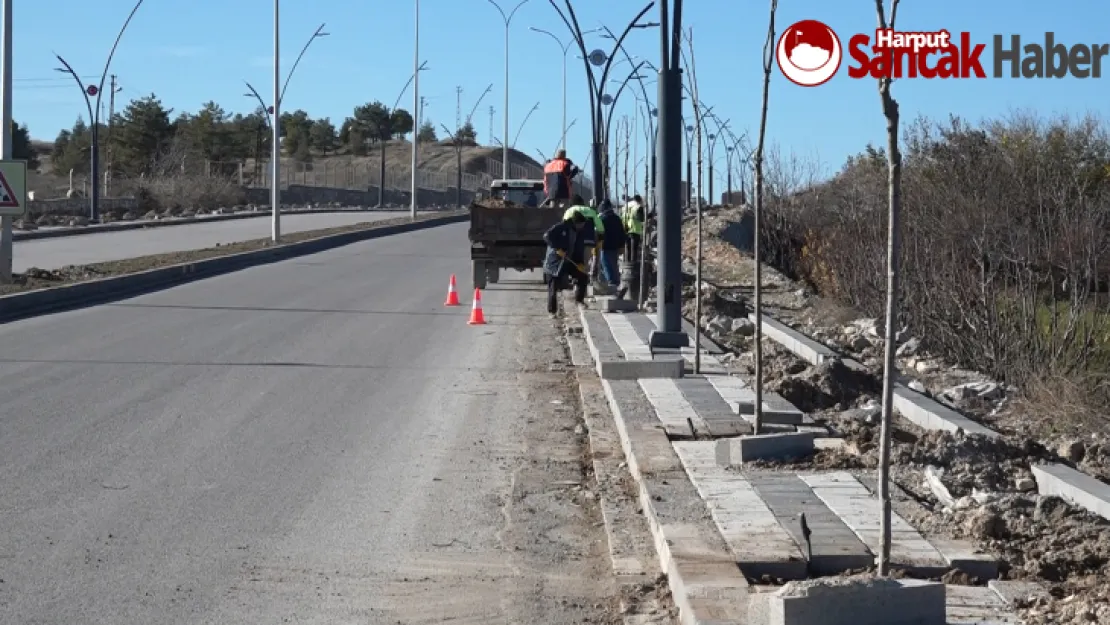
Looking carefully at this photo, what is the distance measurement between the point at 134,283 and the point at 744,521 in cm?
1920

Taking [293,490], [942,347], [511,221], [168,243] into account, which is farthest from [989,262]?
[168,243]

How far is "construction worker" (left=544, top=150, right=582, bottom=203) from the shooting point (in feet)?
86.8

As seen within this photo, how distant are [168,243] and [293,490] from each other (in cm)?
3195

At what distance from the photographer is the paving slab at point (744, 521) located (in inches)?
Answer: 238

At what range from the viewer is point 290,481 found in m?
8.47

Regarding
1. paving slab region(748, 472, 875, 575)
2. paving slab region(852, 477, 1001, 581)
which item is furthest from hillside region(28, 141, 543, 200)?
paving slab region(852, 477, 1001, 581)

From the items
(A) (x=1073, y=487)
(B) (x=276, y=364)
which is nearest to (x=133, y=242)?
(B) (x=276, y=364)

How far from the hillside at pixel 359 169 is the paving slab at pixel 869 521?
63057mm

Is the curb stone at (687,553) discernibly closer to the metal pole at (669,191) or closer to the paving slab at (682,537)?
Answer: the paving slab at (682,537)

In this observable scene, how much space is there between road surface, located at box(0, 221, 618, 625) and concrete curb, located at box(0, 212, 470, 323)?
236 cm

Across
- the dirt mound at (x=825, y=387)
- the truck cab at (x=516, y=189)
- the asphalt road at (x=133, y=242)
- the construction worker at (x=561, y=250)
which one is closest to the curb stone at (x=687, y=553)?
the dirt mound at (x=825, y=387)

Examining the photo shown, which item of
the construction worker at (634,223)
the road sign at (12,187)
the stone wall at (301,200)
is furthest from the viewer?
the stone wall at (301,200)

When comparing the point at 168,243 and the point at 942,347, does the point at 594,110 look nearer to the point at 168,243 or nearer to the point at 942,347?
the point at 942,347

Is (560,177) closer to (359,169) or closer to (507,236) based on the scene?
(507,236)
